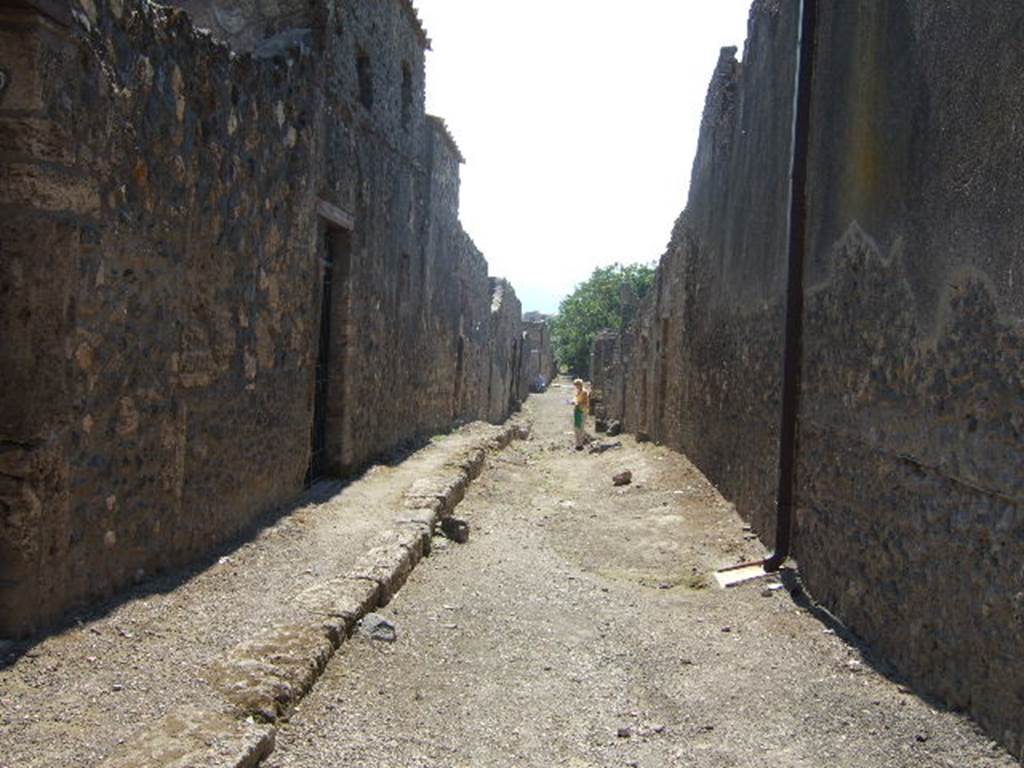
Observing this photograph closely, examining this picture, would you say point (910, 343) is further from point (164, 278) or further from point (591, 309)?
point (591, 309)

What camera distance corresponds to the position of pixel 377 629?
14.7 feet

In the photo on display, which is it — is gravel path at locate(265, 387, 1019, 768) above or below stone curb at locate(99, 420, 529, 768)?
below

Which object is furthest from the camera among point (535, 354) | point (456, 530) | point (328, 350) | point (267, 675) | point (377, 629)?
point (535, 354)

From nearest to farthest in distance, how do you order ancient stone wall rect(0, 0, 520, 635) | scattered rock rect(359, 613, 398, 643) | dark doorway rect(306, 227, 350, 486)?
ancient stone wall rect(0, 0, 520, 635)
scattered rock rect(359, 613, 398, 643)
dark doorway rect(306, 227, 350, 486)

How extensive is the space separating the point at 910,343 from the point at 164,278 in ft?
11.1

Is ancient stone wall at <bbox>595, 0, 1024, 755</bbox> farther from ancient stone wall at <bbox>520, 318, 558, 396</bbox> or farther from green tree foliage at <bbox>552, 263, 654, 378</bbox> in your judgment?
green tree foliage at <bbox>552, 263, 654, 378</bbox>

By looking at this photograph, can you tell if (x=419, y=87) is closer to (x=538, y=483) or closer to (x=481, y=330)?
(x=538, y=483)

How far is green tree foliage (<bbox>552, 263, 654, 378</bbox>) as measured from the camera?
47000 millimetres

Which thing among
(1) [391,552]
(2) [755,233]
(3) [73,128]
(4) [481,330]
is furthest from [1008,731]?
(4) [481,330]

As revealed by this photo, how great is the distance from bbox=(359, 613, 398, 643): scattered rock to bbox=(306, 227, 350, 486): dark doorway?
13.2 ft

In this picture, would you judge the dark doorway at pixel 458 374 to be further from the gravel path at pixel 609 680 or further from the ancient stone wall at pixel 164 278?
the gravel path at pixel 609 680

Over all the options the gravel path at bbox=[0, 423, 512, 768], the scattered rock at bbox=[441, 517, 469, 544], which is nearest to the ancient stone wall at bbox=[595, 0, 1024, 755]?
the scattered rock at bbox=[441, 517, 469, 544]

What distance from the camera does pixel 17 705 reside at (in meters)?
2.94

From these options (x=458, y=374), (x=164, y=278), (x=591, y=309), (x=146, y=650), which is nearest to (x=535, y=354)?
(x=591, y=309)
